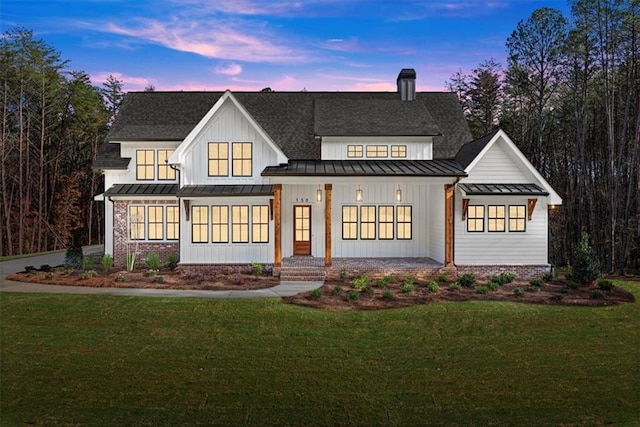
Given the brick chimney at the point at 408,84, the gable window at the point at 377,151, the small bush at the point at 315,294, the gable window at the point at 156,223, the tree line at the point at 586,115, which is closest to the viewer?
the small bush at the point at 315,294

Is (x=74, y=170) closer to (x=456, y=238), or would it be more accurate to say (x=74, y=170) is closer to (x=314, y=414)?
(x=456, y=238)

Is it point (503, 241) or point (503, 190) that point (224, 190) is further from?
point (503, 241)

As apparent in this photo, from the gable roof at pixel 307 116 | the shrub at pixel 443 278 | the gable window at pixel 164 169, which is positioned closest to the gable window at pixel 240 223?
the gable roof at pixel 307 116

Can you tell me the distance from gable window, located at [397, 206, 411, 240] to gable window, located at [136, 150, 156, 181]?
421 inches

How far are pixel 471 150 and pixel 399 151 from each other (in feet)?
9.63

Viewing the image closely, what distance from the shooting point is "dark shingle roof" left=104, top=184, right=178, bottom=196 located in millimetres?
17391

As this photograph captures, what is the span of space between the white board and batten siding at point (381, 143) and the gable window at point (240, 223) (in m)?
4.28

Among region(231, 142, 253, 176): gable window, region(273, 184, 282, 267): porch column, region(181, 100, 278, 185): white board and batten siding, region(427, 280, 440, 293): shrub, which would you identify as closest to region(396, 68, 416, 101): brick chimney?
region(181, 100, 278, 185): white board and batten siding

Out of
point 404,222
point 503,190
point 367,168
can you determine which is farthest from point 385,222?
point 503,190

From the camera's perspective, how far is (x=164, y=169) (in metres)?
18.5

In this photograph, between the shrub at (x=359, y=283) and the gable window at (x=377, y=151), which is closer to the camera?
the shrub at (x=359, y=283)

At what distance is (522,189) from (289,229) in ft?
29.7

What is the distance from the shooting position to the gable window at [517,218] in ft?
53.2

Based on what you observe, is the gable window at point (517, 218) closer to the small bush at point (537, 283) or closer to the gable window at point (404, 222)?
the small bush at point (537, 283)
